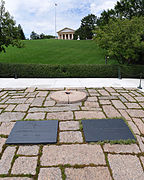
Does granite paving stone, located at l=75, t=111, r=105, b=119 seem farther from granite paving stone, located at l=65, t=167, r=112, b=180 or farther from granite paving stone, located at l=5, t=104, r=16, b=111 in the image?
granite paving stone, located at l=5, t=104, r=16, b=111

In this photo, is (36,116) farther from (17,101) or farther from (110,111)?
(110,111)

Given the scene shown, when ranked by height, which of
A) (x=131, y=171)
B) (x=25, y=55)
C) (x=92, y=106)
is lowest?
(x=131, y=171)

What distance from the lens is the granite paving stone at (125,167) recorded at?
2277 millimetres

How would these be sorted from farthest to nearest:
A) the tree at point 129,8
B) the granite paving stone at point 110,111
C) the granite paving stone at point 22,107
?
1. the tree at point 129,8
2. the granite paving stone at point 22,107
3. the granite paving stone at point 110,111

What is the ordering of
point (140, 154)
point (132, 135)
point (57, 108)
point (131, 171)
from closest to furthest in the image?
1. point (131, 171)
2. point (140, 154)
3. point (132, 135)
4. point (57, 108)

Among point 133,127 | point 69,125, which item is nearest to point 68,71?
point 69,125

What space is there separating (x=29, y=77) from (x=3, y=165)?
10141 mm

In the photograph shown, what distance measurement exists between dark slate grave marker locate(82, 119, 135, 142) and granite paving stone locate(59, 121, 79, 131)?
9.2 inches

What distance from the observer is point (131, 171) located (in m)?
2.37

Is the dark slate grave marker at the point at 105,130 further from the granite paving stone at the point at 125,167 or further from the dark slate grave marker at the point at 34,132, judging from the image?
the dark slate grave marker at the point at 34,132

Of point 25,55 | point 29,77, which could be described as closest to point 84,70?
point 29,77

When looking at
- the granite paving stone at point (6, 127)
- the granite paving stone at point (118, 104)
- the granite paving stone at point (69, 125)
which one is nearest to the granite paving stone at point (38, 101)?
the granite paving stone at point (6, 127)

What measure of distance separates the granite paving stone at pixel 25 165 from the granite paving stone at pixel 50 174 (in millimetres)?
162

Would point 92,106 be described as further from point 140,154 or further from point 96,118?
point 140,154
